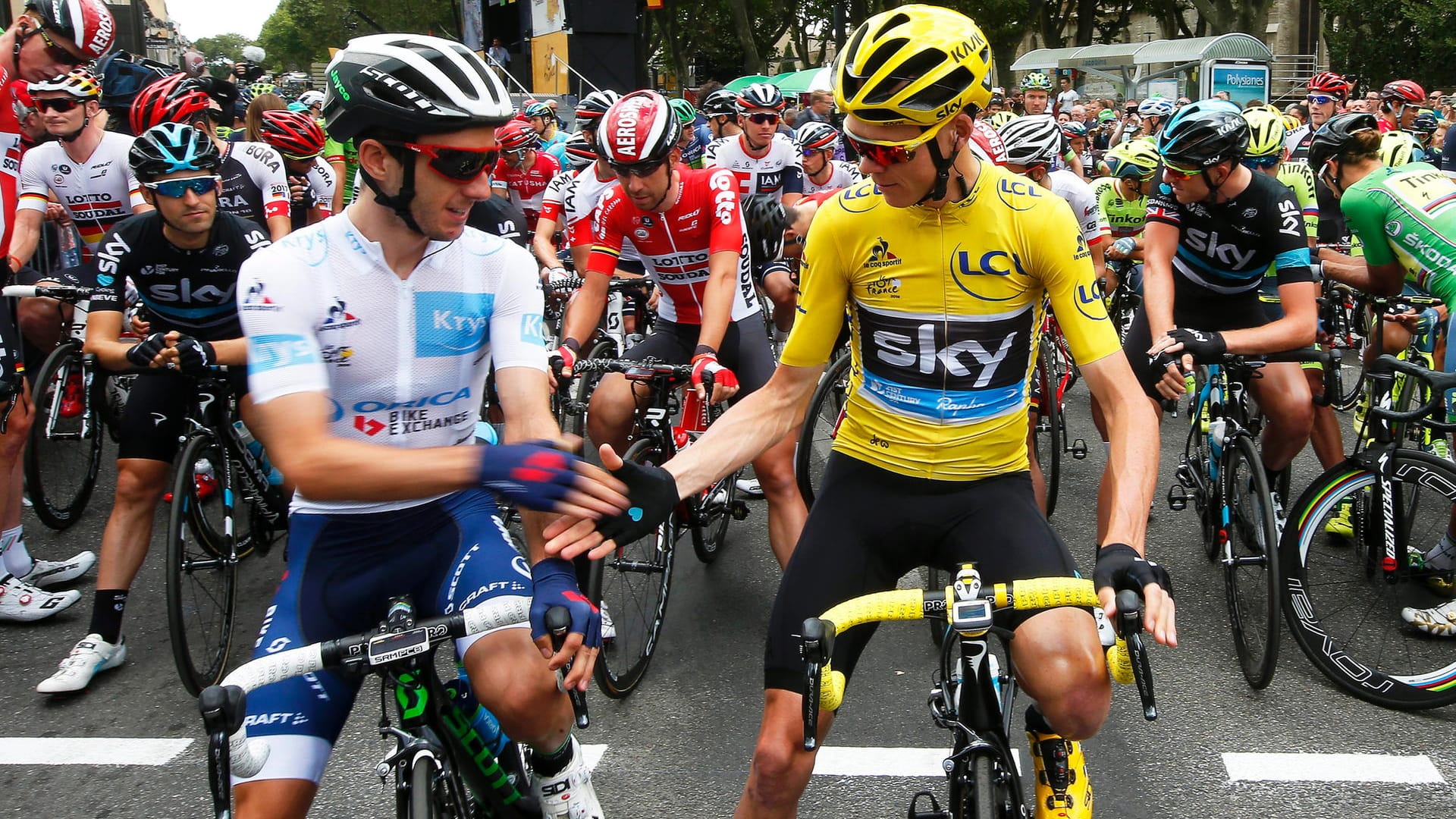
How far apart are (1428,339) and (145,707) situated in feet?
22.5

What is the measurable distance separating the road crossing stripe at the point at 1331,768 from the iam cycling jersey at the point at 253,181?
6275mm

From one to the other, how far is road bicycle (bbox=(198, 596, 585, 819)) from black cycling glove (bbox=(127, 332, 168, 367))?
2.49 m

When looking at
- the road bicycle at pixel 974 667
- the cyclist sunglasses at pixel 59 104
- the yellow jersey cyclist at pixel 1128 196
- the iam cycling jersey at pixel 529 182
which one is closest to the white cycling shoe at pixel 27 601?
the cyclist sunglasses at pixel 59 104

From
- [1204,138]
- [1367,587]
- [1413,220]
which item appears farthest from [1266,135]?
[1367,587]

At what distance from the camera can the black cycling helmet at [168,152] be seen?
489 cm

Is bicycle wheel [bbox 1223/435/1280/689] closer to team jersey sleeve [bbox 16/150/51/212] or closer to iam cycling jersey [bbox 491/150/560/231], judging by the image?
team jersey sleeve [bbox 16/150/51/212]

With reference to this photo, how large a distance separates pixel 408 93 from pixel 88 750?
3206mm

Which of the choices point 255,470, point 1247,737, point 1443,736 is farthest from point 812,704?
point 255,470

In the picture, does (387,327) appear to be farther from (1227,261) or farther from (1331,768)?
(1227,261)

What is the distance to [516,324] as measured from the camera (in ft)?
9.45

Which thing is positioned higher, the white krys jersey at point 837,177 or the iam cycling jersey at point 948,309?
the white krys jersey at point 837,177

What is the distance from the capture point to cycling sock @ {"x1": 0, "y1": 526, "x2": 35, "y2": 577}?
19.1ft

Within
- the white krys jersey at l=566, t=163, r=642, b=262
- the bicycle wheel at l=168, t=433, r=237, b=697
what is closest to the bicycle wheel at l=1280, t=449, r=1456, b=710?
the bicycle wheel at l=168, t=433, r=237, b=697

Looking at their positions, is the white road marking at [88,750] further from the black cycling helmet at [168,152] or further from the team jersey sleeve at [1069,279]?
→ the team jersey sleeve at [1069,279]
